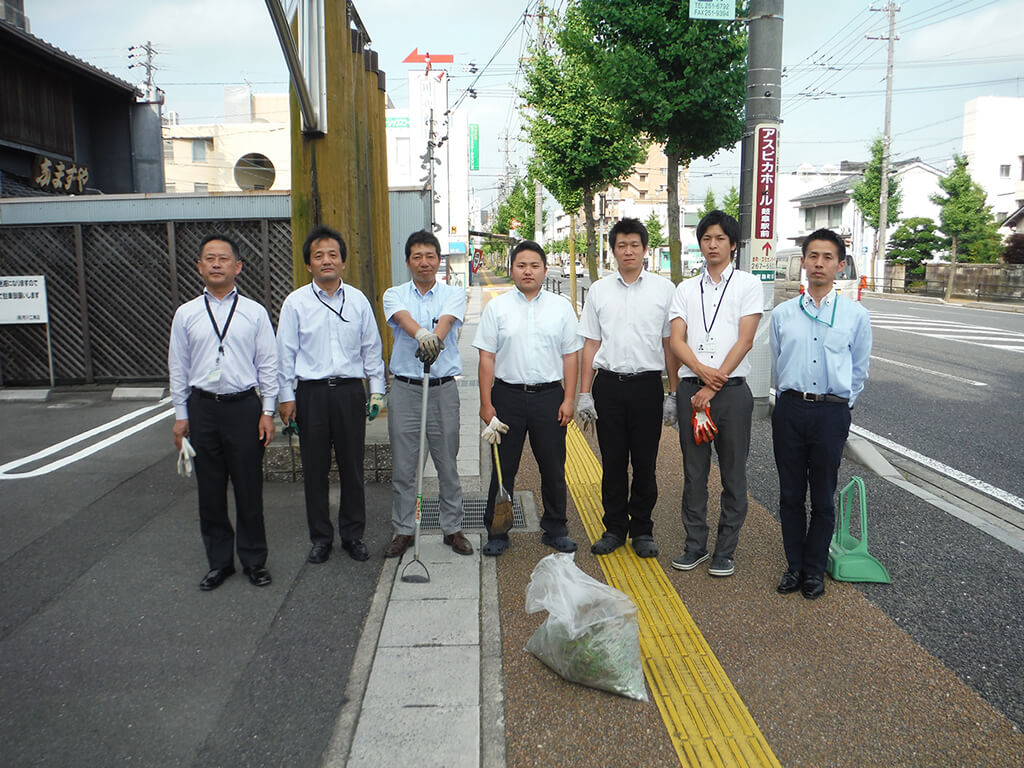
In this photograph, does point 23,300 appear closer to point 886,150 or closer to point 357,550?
point 357,550

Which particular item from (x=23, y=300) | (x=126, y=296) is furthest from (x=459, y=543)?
(x=23, y=300)

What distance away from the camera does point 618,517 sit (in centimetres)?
473

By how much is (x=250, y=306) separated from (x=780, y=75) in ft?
20.8

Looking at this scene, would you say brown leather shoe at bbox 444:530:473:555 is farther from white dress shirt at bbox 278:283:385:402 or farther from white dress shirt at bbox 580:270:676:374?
white dress shirt at bbox 580:270:676:374

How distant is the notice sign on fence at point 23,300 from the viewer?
1070 centimetres

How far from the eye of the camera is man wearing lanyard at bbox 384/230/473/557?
4555mm

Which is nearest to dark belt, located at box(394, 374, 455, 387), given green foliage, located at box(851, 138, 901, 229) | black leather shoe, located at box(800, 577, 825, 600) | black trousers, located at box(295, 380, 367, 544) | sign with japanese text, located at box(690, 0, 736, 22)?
black trousers, located at box(295, 380, 367, 544)

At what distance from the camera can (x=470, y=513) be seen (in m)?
5.49

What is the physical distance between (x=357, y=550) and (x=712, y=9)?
20.8 feet

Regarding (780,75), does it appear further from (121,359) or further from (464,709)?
(121,359)

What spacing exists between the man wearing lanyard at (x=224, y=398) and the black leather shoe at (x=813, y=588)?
9.84 feet

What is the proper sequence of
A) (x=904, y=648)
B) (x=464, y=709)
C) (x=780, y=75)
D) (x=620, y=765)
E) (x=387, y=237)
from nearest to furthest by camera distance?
(x=620, y=765), (x=464, y=709), (x=904, y=648), (x=780, y=75), (x=387, y=237)

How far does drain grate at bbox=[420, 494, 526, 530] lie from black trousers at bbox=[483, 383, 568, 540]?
418 mm

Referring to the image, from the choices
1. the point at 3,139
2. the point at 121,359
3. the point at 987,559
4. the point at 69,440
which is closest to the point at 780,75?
the point at 987,559
